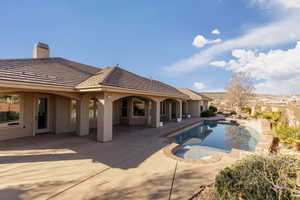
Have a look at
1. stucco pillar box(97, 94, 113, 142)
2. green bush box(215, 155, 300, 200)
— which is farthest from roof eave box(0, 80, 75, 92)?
green bush box(215, 155, 300, 200)

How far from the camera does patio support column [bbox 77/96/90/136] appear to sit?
8986mm

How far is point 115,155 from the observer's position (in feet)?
19.6

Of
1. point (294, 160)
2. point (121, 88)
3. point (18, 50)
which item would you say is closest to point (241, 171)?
point (294, 160)

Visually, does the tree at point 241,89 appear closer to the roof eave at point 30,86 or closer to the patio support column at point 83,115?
the patio support column at point 83,115

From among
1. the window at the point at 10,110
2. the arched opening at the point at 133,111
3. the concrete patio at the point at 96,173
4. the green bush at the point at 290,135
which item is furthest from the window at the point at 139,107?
the green bush at the point at 290,135

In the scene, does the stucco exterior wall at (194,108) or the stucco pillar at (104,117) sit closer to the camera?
the stucco pillar at (104,117)

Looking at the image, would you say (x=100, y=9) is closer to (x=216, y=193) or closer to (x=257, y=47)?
(x=216, y=193)

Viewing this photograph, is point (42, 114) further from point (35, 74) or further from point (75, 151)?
point (75, 151)

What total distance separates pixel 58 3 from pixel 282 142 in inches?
685

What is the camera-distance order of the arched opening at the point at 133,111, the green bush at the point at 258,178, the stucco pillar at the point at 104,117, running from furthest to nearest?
the arched opening at the point at 133,111 < the stucco pillar at the point at 104,117 < the green bush at the point at 258,178

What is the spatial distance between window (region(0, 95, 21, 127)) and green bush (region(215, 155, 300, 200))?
1142 cm

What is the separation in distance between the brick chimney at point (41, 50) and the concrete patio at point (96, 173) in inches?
282

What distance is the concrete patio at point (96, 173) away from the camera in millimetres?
3504

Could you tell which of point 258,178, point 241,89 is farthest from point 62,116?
point 241,89
